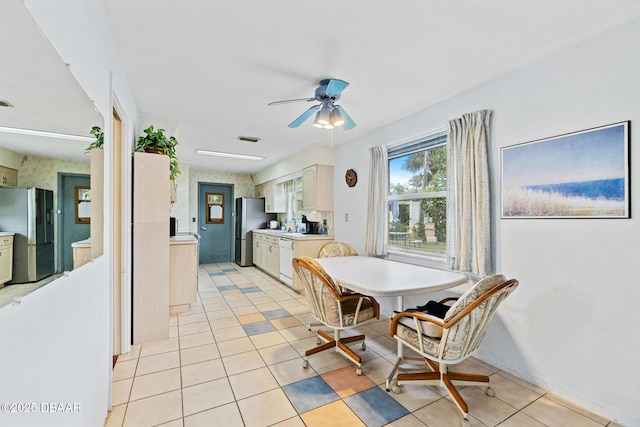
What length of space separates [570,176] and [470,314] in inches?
48.9

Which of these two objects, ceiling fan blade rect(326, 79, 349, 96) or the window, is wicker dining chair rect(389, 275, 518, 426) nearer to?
the window

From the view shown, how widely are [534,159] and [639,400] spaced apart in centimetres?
163

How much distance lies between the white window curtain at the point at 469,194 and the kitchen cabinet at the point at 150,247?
2.83 meters

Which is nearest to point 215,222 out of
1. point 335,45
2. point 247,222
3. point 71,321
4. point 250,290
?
point 247,222

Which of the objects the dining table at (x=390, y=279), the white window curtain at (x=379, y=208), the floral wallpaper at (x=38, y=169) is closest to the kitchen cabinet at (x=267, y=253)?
the white window curtain at (x=379, y=208)

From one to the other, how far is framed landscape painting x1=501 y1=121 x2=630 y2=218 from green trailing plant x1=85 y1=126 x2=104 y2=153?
2783 millimetres

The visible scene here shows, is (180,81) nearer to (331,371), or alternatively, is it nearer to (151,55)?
(151,55)

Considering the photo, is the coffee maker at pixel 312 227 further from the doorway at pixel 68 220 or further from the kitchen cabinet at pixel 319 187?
the doorway at pixel 68 220

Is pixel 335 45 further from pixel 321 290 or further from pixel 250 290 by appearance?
pixel 250 290

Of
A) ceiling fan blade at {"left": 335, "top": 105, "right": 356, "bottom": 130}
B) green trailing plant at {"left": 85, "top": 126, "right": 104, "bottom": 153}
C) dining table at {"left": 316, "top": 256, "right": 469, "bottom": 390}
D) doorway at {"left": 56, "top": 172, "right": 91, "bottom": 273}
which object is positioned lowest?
dining table at {"left": 316, "top": 256, "right": 469, "bottom": 390}

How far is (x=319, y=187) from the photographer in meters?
4.66

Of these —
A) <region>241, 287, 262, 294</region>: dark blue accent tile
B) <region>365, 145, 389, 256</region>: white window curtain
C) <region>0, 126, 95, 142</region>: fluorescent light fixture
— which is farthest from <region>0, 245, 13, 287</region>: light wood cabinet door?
<region>241, 287, 262, 294</region>: dark blue accent tile

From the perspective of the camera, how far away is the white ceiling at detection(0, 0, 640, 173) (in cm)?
168

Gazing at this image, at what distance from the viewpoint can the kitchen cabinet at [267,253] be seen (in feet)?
17.4
